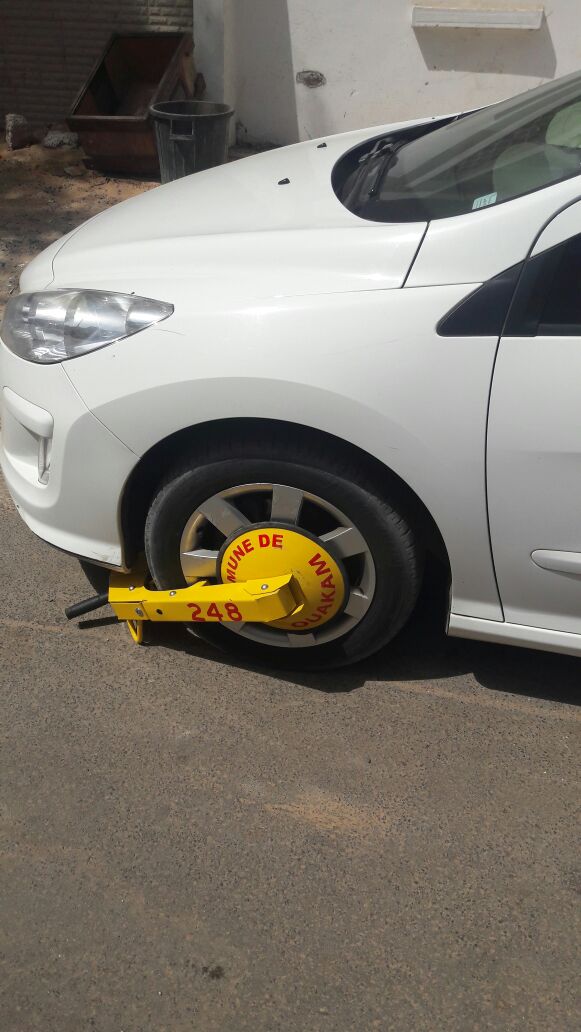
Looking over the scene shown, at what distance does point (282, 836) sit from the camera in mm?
2148

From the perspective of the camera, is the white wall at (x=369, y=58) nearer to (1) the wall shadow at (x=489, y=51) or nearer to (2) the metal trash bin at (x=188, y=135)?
(1) the wall shadow at (x=489, y=51)

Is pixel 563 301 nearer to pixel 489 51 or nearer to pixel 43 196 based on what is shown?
pixel 489 51

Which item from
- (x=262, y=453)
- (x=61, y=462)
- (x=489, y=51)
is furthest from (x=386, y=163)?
(x=489, y=51)

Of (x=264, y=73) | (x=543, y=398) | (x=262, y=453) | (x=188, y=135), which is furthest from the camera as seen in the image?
(x=264, y=73)

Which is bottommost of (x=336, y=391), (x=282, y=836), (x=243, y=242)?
(x=282, y=836)

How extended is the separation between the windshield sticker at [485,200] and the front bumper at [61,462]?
1.04 meters

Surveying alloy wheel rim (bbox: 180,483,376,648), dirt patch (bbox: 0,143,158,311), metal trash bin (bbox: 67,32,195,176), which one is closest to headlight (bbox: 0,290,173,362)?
alloy wheel rim (bbox: 180,483,376,648)

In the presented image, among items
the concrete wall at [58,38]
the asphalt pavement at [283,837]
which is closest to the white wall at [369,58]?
the concrete wall at [58,38]

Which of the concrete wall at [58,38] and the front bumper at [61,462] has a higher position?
the concrete wall at [58,38]

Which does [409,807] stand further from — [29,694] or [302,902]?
[29,694]

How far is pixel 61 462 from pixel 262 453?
1.81ft

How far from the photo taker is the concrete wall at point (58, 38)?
6824 mm

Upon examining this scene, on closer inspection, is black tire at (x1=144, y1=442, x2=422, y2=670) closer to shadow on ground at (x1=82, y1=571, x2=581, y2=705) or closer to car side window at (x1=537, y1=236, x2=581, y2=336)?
shadow on ground at (x1=82, y1=571, x2=581, y2=705)

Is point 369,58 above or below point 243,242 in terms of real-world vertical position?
above
